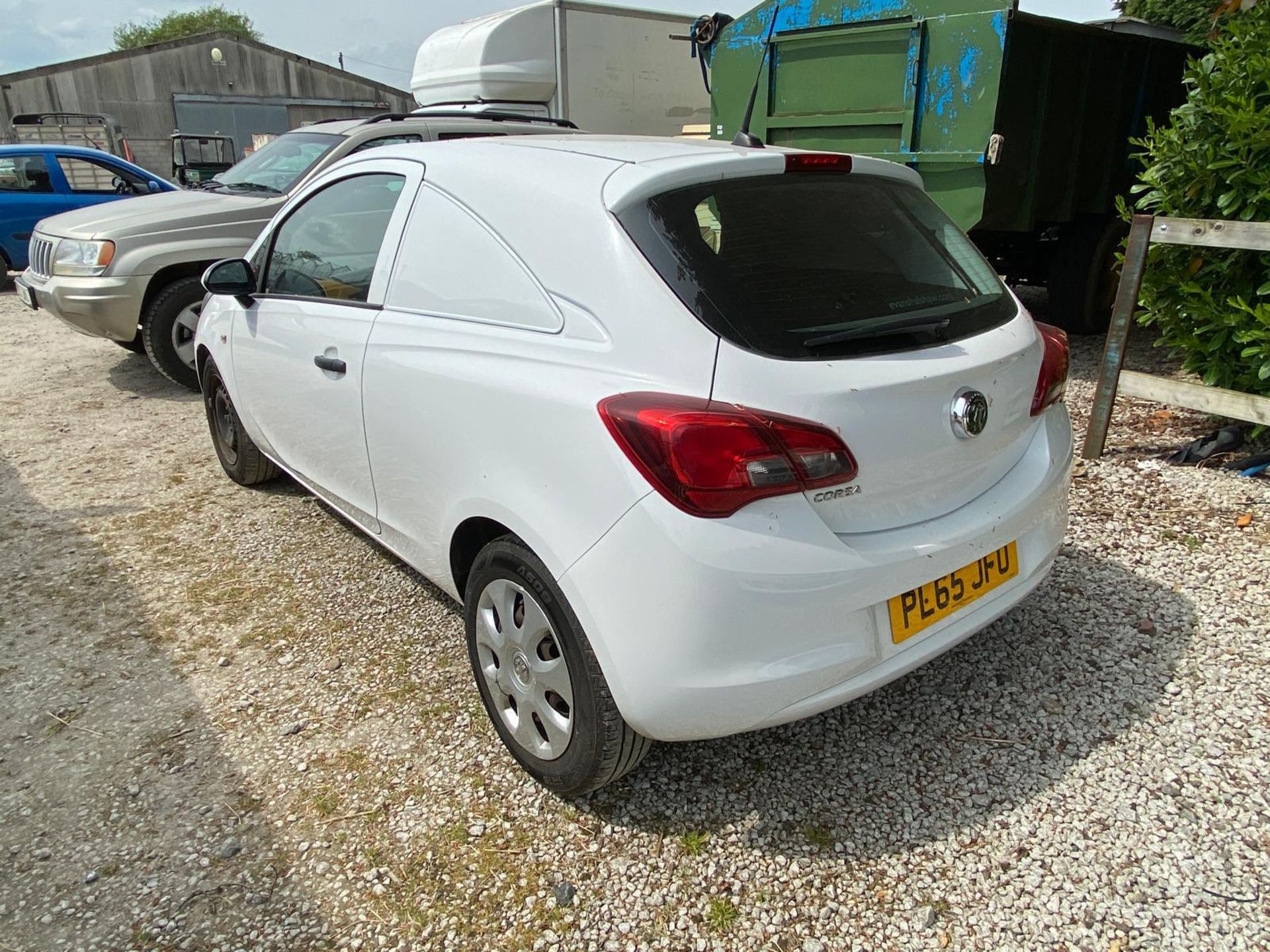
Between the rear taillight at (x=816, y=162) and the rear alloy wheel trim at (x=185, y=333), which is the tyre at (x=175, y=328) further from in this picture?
the rear taillight at (x=816, y=162)

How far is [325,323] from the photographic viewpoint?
10.2ft

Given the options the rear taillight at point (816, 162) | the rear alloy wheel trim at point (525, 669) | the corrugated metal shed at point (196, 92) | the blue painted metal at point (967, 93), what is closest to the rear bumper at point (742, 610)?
the rear alloy wheel trim at point (525, 669)

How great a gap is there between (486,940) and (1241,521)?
370 cm

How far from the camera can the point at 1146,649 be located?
2.99 metres

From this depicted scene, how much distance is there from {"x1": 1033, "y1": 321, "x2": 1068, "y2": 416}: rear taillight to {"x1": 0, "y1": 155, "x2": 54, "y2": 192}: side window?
1249cm

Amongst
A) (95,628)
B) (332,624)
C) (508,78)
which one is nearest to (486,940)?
(332,624)

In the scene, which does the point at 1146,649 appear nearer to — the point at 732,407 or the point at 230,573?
the point at 732,407

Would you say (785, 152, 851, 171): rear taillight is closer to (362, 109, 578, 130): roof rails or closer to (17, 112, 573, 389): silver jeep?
(17, 112, 573, 389): silver jeep

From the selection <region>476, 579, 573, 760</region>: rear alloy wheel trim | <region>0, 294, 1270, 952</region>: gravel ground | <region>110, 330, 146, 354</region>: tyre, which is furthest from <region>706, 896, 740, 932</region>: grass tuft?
<region>110, 330, 146, 354</region>: tyre

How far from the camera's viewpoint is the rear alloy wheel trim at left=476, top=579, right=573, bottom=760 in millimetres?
2260

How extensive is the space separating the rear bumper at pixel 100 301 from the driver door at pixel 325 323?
117 inches

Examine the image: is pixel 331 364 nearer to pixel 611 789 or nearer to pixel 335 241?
pixel 335 241

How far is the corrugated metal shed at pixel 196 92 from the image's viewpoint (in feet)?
97.4

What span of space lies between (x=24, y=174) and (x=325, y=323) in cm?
1080
